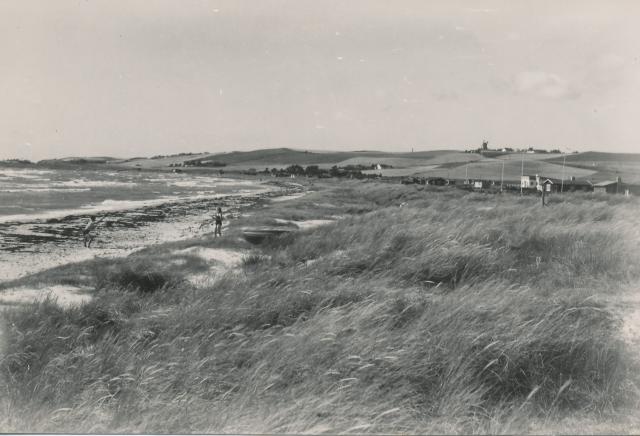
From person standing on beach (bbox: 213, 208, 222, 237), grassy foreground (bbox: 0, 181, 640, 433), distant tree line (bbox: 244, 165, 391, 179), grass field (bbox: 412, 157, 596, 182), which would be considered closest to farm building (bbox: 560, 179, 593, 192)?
grass field (bbox: 412, 157, 596, 182)

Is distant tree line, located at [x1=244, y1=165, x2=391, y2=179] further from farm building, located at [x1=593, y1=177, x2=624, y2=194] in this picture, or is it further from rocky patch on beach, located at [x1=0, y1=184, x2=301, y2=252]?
rocky patch on beach, located at [x1=0, y1=184, x2=301, y2=252]

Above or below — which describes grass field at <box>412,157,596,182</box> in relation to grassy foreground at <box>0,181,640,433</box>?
above

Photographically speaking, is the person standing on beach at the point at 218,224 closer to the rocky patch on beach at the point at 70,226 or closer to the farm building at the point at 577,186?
the rocky patch on beach at the point at 70,226

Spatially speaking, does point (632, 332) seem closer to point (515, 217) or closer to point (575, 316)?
point (575, 316)

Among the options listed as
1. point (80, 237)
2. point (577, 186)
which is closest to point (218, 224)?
point (80, 237)

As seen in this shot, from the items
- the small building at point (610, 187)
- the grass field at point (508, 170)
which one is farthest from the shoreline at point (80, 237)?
the grass field at point (508, 170)

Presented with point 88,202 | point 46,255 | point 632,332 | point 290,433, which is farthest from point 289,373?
point 88,202

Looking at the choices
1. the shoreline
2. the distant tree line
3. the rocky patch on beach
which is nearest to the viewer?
the shoreline
